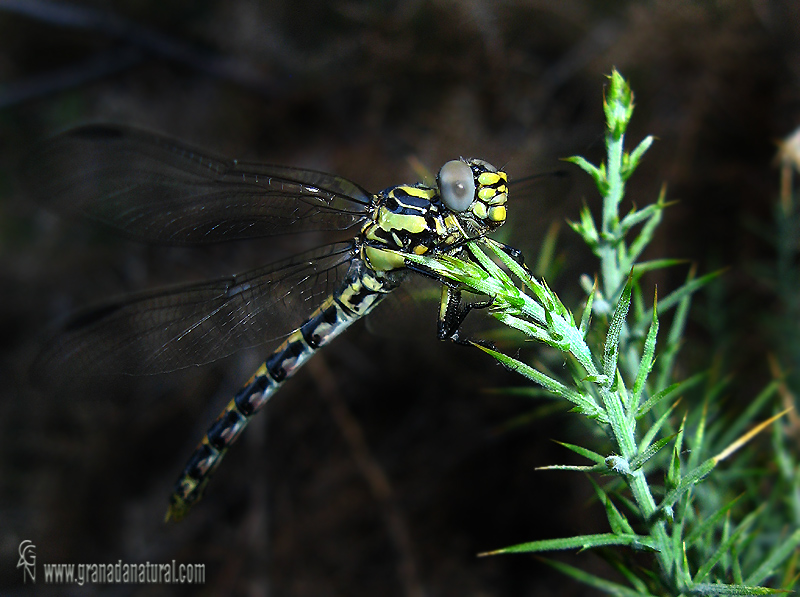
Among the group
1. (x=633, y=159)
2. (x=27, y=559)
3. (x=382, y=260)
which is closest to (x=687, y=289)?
(x=633, y=159)

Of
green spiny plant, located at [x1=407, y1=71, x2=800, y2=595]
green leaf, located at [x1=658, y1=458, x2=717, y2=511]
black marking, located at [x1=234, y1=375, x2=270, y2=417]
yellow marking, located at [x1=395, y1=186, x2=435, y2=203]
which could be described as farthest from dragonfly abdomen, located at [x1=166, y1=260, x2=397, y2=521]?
green leaf, located at [x1=658, y1=458, x2=717, y2=511]

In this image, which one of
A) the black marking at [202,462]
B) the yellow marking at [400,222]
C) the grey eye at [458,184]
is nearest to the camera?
the grey eye at [458,184]

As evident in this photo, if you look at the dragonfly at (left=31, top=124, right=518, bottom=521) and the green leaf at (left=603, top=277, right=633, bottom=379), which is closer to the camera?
the green leaf at (left=603, top=277, right=633, bottom=379)

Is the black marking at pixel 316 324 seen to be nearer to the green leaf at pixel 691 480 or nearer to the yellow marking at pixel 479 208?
the yellow marking at pixel 479 208

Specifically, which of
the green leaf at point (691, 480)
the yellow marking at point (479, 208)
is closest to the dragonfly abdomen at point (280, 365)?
the yellow marking at point (479, 208)

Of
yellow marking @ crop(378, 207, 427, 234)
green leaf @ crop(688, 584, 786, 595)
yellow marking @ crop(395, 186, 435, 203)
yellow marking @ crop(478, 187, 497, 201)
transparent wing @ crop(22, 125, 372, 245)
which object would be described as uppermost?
transparent wing @ crop(22, 125, 372, 245)

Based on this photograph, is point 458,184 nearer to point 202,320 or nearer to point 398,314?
point 398,314

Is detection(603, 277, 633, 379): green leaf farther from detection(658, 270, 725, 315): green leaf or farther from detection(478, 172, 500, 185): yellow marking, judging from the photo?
detection(478, 172, 500, 185): yellow marking
